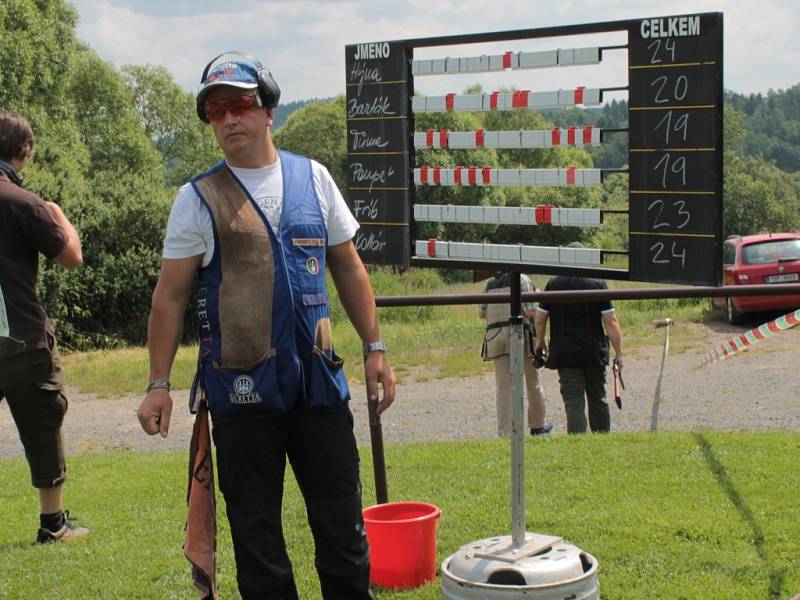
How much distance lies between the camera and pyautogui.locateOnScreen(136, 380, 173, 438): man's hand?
11.8 feet

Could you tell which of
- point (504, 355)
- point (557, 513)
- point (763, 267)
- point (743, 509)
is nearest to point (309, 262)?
point (557, 513)

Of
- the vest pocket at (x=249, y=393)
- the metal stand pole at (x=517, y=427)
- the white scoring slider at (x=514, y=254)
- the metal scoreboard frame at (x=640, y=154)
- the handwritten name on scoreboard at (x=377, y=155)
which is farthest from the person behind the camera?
the handwritten name on scoreboard at (x=377, y=155)

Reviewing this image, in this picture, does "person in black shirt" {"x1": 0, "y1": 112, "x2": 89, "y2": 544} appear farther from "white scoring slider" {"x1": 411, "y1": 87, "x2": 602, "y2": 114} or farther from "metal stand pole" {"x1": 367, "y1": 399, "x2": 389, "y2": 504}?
"white scoring slider" {"x1": 411, "y1": 87, "x2": 602, "y2": 114}

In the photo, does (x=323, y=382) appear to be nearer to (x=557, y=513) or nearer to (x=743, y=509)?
(x=557, y=513)

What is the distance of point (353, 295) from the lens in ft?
12.7

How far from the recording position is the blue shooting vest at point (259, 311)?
11.4 feet

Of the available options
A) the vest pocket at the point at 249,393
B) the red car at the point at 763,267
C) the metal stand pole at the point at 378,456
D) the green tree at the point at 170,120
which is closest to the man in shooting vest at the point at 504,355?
the metal stand pole at the point at 378,456

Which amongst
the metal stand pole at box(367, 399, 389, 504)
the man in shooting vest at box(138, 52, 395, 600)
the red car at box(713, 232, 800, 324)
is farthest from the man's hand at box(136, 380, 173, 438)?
the red car at box(713, 232, 800, 324)

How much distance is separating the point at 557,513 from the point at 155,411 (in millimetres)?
2846

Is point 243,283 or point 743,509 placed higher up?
point 243,283

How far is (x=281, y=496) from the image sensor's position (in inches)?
144

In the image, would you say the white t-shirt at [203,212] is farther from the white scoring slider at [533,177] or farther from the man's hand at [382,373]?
the white scoring slider at [533,177]

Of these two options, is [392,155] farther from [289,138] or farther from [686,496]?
[289,138]

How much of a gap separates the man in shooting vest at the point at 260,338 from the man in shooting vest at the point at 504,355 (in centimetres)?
560
